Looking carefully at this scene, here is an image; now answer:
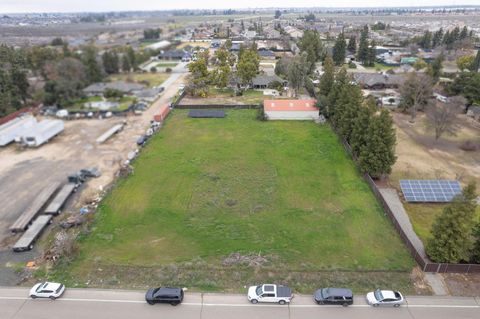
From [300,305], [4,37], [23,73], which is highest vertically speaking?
[4,37]

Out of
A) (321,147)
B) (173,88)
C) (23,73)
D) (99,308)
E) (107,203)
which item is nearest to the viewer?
(99,308)

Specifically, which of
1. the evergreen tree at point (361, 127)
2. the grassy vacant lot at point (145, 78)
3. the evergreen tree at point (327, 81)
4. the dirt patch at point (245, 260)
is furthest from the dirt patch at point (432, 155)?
the grassy vacant lot at point (145, 78)

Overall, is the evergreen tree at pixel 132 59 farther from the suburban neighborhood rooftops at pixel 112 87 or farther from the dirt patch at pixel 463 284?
the dirt patch at pixel 463 284

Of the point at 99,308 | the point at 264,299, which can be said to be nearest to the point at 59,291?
the point at 99,308

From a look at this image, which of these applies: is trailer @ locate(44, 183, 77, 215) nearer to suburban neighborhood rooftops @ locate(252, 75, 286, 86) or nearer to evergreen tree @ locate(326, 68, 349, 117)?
evergreen tree @ locate(326, 68, 349, 117)

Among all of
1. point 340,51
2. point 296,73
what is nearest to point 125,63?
point 296,73

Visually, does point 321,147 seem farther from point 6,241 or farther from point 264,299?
point 6,241
